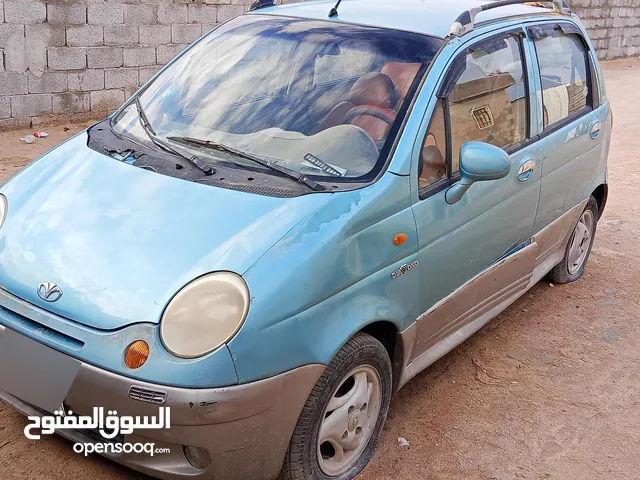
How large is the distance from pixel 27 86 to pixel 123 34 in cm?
134

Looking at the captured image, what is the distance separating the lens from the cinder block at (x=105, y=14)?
8.71 m

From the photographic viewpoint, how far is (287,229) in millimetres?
2693

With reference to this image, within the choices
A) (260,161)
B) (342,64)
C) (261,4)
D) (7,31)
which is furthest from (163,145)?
(7,31)

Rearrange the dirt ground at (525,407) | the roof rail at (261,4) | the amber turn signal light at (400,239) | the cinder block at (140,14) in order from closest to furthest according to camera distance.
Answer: the amber turn signal light at (400,239)
the dirt ground at (525,407)
the roof rail at (261,4)
the cinder block at (140,14)

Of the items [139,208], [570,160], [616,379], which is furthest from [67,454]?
[570,160]

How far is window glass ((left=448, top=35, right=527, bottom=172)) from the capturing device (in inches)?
137

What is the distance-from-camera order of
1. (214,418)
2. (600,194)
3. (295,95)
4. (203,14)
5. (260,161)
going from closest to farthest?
(214,418) → (260,161) → (295,95) → (600,194) → (203,14)

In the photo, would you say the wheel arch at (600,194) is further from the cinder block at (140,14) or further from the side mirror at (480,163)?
the cinder block at (140,14)

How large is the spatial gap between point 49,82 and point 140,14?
1.42 metres

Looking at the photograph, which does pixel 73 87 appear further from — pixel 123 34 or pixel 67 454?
pixel 67 454

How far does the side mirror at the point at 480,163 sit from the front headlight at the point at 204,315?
1199 millimetres

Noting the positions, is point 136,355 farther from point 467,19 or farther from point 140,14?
point 140,14

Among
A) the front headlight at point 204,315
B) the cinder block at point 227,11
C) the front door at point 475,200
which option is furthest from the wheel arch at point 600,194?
the cinder block at point 227,11

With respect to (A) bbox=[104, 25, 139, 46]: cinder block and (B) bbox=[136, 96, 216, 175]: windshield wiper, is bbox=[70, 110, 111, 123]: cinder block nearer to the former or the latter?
(A) bbox=[104, 25, 139, 46]: cinder block
